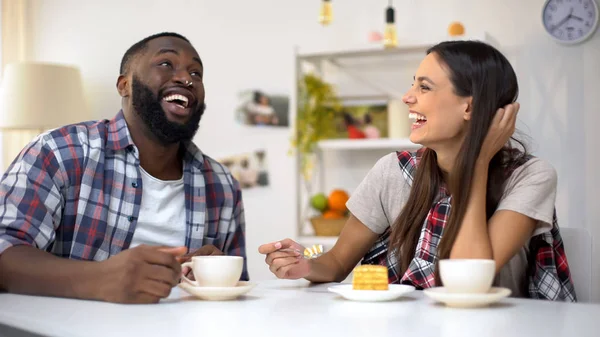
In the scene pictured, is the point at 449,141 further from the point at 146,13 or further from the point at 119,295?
the point at 146,13

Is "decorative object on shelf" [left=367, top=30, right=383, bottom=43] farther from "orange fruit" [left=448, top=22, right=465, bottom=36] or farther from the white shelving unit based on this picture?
"orange fruit" [left=448, top=22, right=465, bottom=36]

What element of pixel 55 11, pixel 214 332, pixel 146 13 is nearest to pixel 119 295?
pixel 214 332

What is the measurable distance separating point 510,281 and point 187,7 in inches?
127

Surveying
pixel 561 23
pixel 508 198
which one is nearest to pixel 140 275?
pixel 508 198

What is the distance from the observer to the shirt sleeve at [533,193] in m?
1.55

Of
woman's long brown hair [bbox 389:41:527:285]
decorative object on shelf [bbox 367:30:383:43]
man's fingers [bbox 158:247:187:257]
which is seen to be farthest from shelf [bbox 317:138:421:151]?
man's fingers [bbox 158:247:187:257]

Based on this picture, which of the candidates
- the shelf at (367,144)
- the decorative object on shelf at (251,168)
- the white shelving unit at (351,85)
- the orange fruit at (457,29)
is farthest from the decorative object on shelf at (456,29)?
the decorative object on shelf at (251,168)

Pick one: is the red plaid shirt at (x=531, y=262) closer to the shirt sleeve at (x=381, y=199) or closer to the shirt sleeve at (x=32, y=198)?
the shirt sleeve at (x=381, y=199)

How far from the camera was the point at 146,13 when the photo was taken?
4.58 m

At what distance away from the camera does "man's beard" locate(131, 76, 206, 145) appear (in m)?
2.06

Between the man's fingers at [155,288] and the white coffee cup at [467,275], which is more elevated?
the white coffee cup at [467,275]

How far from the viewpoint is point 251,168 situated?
166 inches

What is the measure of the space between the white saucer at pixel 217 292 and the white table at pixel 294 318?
0.06 ft

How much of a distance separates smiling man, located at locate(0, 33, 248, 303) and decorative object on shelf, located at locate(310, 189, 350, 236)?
134 centimetres
